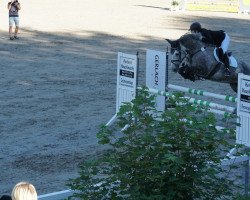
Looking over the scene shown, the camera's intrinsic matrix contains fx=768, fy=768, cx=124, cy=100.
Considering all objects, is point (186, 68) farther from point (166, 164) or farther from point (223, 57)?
point (166, 164)

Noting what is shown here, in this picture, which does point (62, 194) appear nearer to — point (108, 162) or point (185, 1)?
point (108, 162)

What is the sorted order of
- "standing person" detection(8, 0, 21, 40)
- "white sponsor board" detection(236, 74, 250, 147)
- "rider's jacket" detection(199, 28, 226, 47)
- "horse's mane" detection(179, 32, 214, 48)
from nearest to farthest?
"white sponsor board" detection(236, 74, 250, 147)
"horse's mane" detection(179, 32, 214, 48)
"rider's jacket" detection(199, 28, 226, 47)
"standing person" detection(8, 0, 21, 40)

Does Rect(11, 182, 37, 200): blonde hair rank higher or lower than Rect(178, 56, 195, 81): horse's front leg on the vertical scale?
higher

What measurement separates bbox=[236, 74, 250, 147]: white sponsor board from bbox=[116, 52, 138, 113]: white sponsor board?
2.87 metres

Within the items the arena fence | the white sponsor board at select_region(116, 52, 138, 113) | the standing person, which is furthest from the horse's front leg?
the arena fence

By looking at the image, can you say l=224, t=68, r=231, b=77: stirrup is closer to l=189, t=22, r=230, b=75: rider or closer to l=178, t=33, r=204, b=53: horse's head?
l=189, t=22, r=230, b=75: rider

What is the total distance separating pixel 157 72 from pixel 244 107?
2.89 meters

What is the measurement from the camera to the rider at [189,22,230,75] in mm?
13430

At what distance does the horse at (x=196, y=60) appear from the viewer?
13297 millimetres

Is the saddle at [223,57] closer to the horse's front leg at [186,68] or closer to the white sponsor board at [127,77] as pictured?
the horse's front leg at [186,68]

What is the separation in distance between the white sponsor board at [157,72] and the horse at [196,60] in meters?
Result: 0.24

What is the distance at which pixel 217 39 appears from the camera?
13.7 m

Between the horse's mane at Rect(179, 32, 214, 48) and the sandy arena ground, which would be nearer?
the sandy arena ground

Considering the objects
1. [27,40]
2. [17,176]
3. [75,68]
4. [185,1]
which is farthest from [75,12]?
[17,176]
